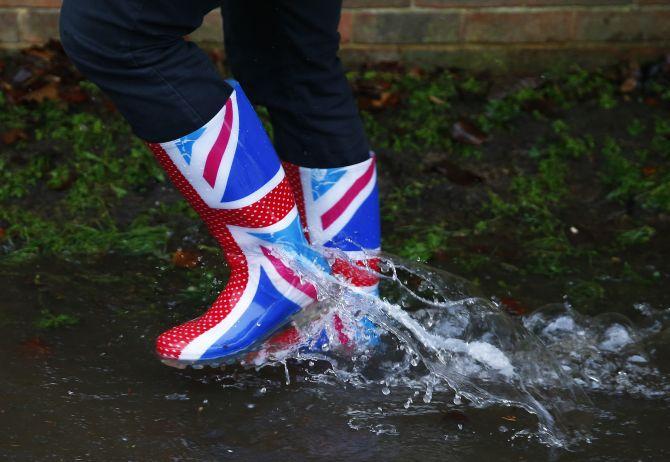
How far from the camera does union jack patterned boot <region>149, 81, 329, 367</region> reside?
5.97 ft

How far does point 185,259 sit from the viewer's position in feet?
8.62

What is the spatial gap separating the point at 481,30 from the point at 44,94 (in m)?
1.67

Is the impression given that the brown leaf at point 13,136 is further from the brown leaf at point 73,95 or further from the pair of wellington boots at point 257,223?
the pair of wellington boots at point 257,223

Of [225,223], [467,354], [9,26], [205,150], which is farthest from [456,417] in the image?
[9,26]

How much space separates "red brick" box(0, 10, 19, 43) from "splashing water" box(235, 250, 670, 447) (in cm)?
223

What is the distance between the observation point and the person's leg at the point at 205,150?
1660 mm

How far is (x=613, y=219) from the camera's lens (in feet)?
9.75

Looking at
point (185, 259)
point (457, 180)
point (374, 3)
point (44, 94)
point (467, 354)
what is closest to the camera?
point (467, 354)

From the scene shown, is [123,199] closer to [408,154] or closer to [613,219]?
[408,154]

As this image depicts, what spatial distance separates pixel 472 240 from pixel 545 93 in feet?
3.42

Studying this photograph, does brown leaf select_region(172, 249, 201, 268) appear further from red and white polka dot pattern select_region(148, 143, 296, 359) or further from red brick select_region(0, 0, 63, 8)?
red brick select_region(0, 0, 63, 8)

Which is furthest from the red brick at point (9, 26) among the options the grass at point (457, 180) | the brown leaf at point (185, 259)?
the brown leaf at point (185, 259)

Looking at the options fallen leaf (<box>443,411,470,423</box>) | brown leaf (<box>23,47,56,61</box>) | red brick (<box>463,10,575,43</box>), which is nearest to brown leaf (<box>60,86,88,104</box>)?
brown leaf (<box>23,47,56,61</box>)

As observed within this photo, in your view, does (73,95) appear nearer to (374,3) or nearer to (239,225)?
(374,3)
